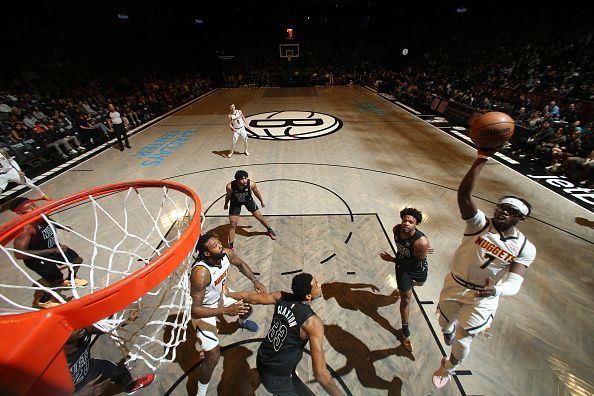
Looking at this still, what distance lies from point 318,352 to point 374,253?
331cm

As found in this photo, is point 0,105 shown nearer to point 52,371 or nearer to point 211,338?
point 211,338

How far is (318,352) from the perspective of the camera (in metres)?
2.21

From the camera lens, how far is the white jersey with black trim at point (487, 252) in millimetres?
2586

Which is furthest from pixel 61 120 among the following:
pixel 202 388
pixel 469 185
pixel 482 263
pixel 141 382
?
pixel 482 263

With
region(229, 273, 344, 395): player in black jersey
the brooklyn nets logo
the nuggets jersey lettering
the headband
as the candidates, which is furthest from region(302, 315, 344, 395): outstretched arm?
the brooklyn nets logo

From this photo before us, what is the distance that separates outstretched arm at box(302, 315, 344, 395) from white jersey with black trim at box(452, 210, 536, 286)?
162 cm

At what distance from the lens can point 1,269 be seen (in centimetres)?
521

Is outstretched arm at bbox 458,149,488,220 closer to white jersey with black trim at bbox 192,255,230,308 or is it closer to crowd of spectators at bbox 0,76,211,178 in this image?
white jersey with black trim at bbox 192,255,230,308

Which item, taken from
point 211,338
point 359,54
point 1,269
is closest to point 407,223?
point 211,338

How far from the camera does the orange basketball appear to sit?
2646 mm

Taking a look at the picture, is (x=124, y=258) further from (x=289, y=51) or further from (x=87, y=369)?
(x=289, y=51)

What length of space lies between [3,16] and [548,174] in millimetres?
29348

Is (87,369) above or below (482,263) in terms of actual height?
below

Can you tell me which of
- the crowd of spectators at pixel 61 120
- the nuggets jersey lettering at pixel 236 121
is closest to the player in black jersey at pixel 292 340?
the nuggets jersey lettering at pixel 236 121
